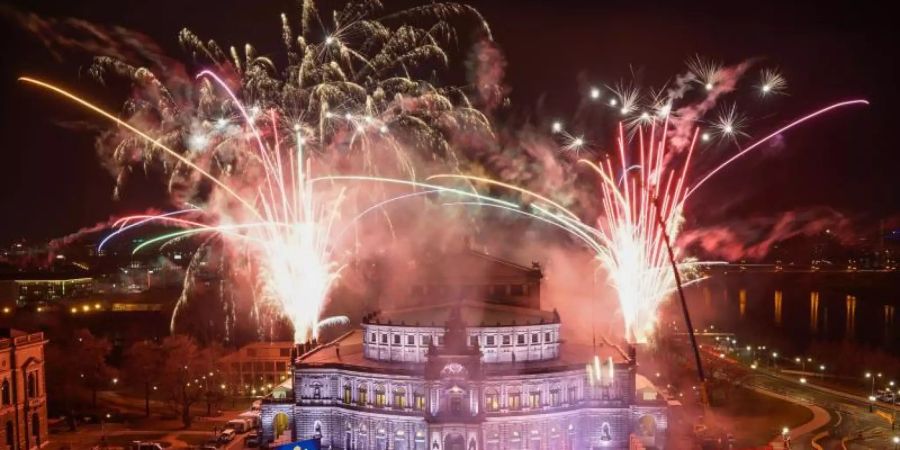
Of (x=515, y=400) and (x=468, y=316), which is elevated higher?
(x=468, y=316)

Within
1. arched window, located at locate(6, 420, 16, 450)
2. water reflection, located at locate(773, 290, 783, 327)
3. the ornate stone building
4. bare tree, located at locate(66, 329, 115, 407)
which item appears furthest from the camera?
water reflection, located at locate(773, 290, 783, 327)

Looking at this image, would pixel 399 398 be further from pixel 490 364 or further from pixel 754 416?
pixel 754 416

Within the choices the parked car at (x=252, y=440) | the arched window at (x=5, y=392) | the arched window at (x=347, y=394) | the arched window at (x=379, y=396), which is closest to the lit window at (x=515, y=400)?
the arched window at (x=379, y=396)

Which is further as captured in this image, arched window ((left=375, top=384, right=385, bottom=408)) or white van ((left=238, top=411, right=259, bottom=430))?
white van ((left=238, top=411, right=259, bottom=430))

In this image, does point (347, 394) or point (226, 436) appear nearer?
point (347, 394)

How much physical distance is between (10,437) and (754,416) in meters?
49.4

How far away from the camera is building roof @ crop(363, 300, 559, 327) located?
47875 millimetres

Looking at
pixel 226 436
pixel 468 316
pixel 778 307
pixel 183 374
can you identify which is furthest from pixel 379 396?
pixel 778 307

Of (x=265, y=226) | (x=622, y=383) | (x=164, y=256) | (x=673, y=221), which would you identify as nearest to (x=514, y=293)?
(x=622, y=383)

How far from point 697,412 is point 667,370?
33.5 feet

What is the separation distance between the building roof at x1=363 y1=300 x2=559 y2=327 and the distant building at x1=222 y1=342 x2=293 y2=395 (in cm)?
1755

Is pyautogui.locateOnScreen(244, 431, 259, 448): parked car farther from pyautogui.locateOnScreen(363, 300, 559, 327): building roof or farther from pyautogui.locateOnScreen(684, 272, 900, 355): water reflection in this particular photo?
pyautogui.locateOnScreen(684, 272, 900, 355): water reflection

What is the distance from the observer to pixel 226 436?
4862 centimetres

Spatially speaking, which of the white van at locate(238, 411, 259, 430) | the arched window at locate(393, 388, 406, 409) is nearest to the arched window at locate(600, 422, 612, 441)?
the arched window at locate(393, 388, 406, 409)
